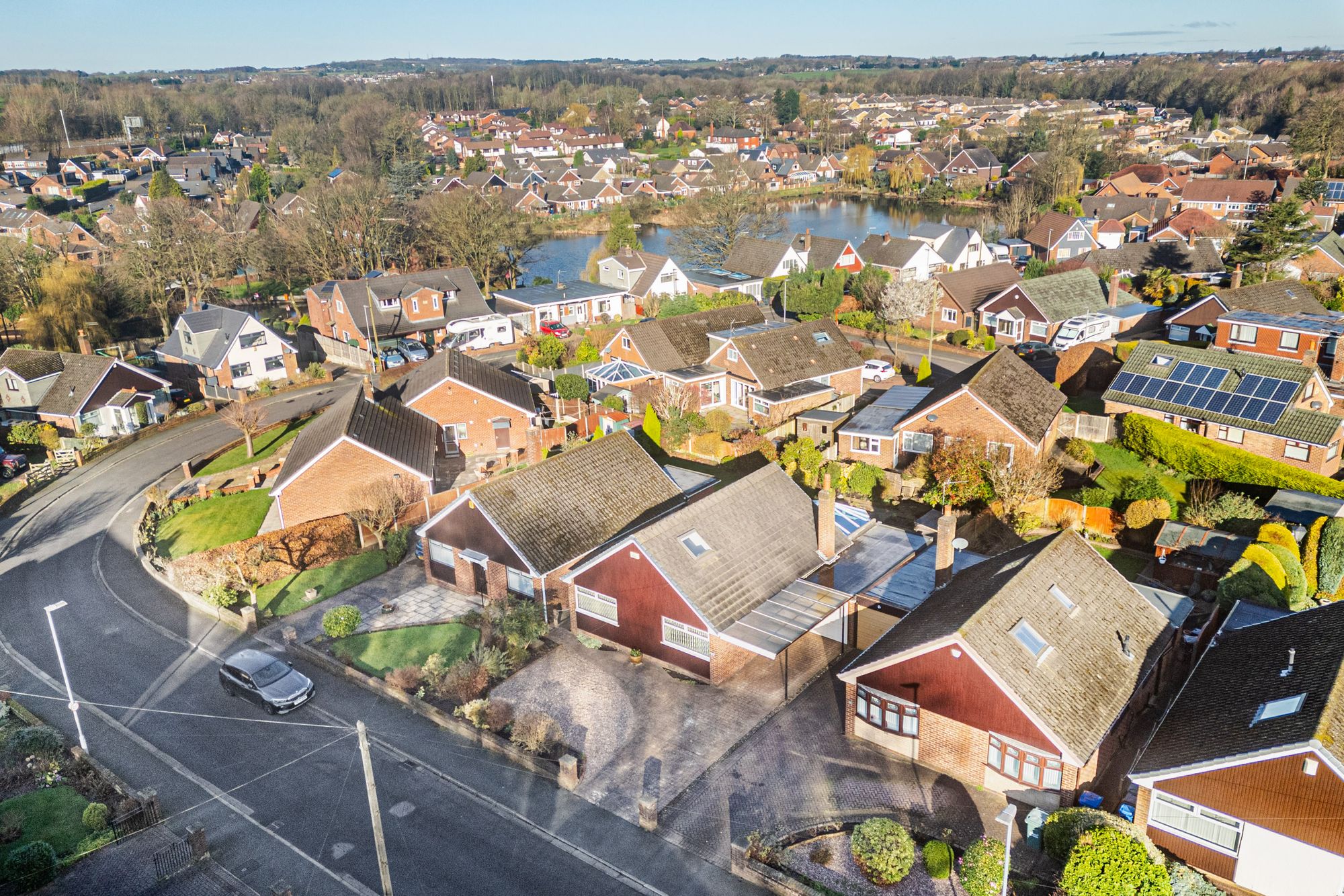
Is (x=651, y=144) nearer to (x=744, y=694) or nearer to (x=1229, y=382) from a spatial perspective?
(x=1229, y=382)

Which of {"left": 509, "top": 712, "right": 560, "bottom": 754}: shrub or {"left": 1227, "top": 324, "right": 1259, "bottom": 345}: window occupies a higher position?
{"left": 1227, "top": 324, "right": 1259, "bottom": 345}: window

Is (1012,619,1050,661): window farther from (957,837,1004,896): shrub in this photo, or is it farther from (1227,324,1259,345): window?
(1227,324,1259,345): window

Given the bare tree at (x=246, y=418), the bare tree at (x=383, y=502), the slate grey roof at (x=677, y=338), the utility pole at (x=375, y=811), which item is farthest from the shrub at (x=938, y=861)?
the bare tree at (x=246, y=418)

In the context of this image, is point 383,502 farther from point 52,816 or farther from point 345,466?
point 52,816

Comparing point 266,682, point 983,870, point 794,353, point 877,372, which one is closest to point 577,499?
point 266,682

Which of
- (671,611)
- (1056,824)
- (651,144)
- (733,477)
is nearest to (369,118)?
(651,144)

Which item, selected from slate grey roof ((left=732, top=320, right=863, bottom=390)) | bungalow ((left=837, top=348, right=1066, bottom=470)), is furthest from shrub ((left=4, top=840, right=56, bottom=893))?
slate grey roof ((left=732, top=320, right=863, bottom=390))

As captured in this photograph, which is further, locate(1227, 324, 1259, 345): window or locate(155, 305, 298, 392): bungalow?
locate(155, 305, 298, 392): bungalow

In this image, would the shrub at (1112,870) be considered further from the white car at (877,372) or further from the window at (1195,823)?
the white car at (877,372)
